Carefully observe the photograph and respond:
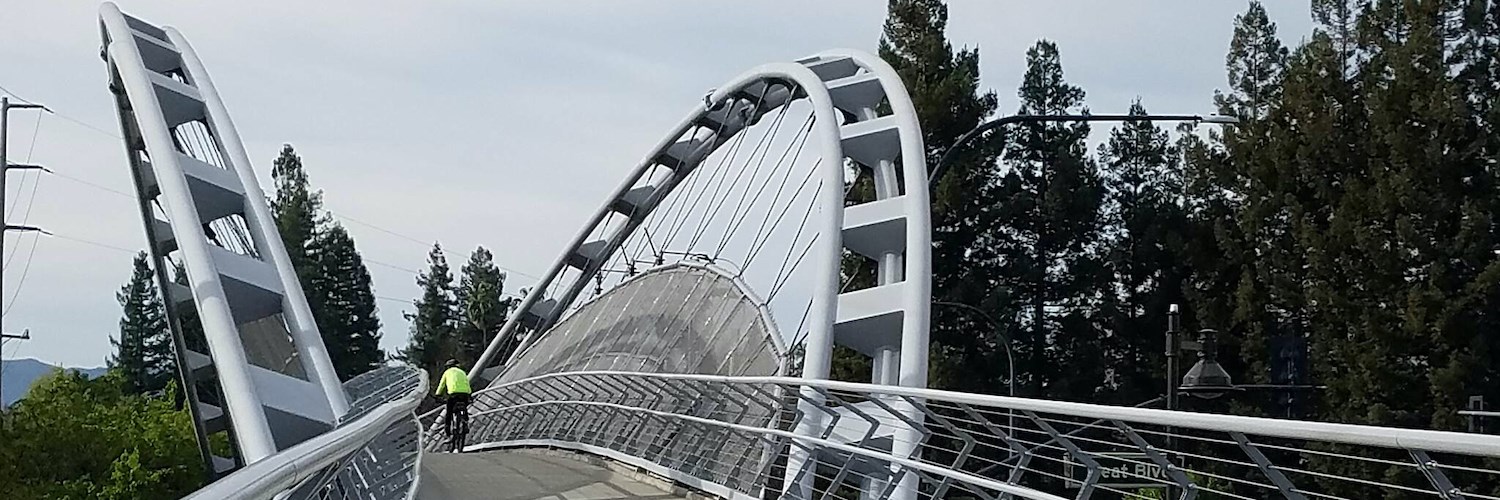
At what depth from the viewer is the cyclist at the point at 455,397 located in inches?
1053

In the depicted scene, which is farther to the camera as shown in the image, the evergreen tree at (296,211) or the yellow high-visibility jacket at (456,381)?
the evergreen tree at (296,211)

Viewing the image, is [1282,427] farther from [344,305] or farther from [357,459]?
[344,305]

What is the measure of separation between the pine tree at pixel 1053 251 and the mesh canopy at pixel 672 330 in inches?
829

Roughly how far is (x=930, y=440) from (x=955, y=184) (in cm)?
3771

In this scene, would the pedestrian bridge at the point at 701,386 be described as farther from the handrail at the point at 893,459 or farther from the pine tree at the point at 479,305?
the pine tree at the point at 479,305

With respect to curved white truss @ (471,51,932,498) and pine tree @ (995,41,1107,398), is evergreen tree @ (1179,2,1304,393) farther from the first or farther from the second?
curved white truss @ (471,51,932,498)

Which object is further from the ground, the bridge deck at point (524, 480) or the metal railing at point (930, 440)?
the metal railing at point (930, 440)

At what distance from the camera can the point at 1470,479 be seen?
106 feet

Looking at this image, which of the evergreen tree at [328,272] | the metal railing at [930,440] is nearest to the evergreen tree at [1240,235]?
the metal railing at [930,440]

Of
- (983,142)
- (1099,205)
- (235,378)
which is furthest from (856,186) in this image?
(235,378)

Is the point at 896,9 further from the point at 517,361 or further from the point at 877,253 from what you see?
the point at 877,253

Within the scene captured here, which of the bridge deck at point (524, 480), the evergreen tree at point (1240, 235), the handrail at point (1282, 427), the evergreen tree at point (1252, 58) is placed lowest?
the bridge deck at point (524, 480)

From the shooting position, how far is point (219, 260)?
19844mm

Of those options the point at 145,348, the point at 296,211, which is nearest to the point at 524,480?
the point at 296,211
